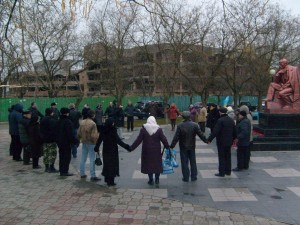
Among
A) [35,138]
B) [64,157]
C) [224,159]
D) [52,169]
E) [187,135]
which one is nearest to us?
[187,135]

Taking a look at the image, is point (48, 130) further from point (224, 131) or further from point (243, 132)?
point (243, 132)

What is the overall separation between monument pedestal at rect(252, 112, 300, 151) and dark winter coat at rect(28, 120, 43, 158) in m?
7.32

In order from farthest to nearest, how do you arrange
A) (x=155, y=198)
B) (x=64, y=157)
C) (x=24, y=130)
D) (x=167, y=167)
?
(x=24, y=130) → (x=64, y=157) → (x=167, y=167) → (x=155, y=198)

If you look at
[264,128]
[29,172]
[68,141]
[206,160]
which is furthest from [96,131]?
[264,128]

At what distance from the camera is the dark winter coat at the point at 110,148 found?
7.84 meters

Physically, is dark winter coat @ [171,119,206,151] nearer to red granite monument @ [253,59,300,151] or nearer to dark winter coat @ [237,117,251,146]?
dark winter coat @ [237,117,251,146]

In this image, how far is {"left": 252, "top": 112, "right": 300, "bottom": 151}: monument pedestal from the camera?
12664mm

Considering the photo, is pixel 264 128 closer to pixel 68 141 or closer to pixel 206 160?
pixel 206 160

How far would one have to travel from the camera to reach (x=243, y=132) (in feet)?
30.6

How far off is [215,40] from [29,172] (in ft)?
59.4

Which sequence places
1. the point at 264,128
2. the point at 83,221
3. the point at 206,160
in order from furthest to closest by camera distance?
the point at 264,128, the point at 206,160, the point at 83,221

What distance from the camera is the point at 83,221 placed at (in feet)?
19.3

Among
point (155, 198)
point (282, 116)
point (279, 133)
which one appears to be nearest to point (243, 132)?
point (155, 198)

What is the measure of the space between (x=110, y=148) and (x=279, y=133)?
802cm
